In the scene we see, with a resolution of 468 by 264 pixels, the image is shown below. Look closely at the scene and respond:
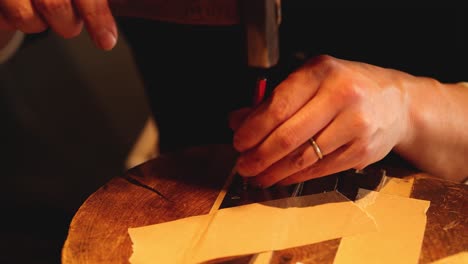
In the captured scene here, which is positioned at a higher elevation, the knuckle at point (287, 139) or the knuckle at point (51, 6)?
the knuckle at point (51, 6)

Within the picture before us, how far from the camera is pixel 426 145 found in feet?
3.03

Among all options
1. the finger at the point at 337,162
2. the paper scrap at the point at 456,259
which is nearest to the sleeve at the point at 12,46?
the finger at the point at 337,162

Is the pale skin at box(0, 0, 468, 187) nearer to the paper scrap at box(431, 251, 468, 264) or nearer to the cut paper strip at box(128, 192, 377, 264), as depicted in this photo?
the cut paper strip at box(128, 192, 377, 264)

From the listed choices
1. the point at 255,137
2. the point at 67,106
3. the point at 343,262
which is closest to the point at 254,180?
the point at 255,137

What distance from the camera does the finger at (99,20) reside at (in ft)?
2.43

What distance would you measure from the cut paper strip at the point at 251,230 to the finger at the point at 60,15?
13.0 inches

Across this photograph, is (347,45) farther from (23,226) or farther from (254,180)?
(23,226)

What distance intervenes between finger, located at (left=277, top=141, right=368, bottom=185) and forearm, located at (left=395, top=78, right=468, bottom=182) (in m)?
0.14

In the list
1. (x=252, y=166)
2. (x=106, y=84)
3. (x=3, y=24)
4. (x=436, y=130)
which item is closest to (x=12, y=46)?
(x=3, y=24)

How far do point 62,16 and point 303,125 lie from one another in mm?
399

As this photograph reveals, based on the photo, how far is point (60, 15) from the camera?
2.47ft

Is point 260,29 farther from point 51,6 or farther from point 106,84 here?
point 106,84

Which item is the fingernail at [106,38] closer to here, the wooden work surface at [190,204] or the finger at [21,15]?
the finger at [21,15]

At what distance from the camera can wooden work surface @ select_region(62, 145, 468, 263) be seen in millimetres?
725
